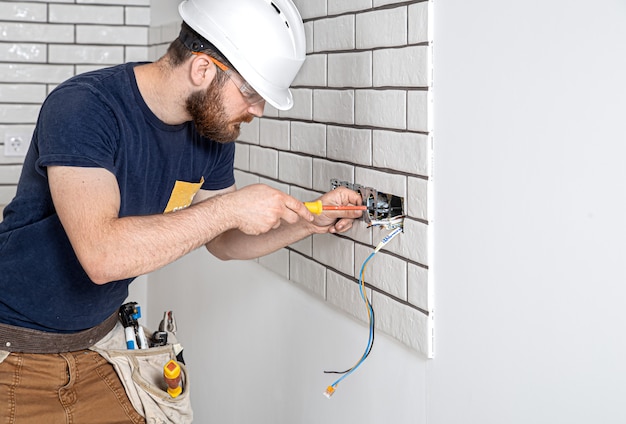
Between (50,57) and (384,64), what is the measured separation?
2126 mm

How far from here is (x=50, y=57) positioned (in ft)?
10.7

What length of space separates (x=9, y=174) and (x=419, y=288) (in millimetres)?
2306

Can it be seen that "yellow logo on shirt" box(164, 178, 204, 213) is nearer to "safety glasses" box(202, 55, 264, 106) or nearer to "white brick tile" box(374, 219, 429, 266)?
"safety glasses" box(202, 55, 264, 106)

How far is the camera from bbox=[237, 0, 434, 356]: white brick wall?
151cm

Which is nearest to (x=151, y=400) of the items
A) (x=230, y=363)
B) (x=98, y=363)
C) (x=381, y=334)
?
(x=98, y=363)

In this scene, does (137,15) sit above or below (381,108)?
above

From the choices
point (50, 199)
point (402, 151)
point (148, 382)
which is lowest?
point (148, 382)

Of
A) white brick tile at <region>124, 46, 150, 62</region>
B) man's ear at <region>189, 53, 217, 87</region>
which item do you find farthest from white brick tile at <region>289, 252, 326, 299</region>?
white brick tile at <region>124, 46, 150, 62</region>

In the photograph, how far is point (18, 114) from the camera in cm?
326

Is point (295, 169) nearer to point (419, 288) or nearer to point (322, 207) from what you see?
point (322, 207)

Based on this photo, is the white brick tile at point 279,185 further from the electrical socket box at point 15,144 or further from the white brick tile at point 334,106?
the electrical socket box at point 15,144

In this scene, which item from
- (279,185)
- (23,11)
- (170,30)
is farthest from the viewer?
(23,11)

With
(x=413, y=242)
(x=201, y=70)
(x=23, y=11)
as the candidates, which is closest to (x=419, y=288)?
(x=413, y=242)

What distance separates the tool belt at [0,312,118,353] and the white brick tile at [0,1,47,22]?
6.01ft
